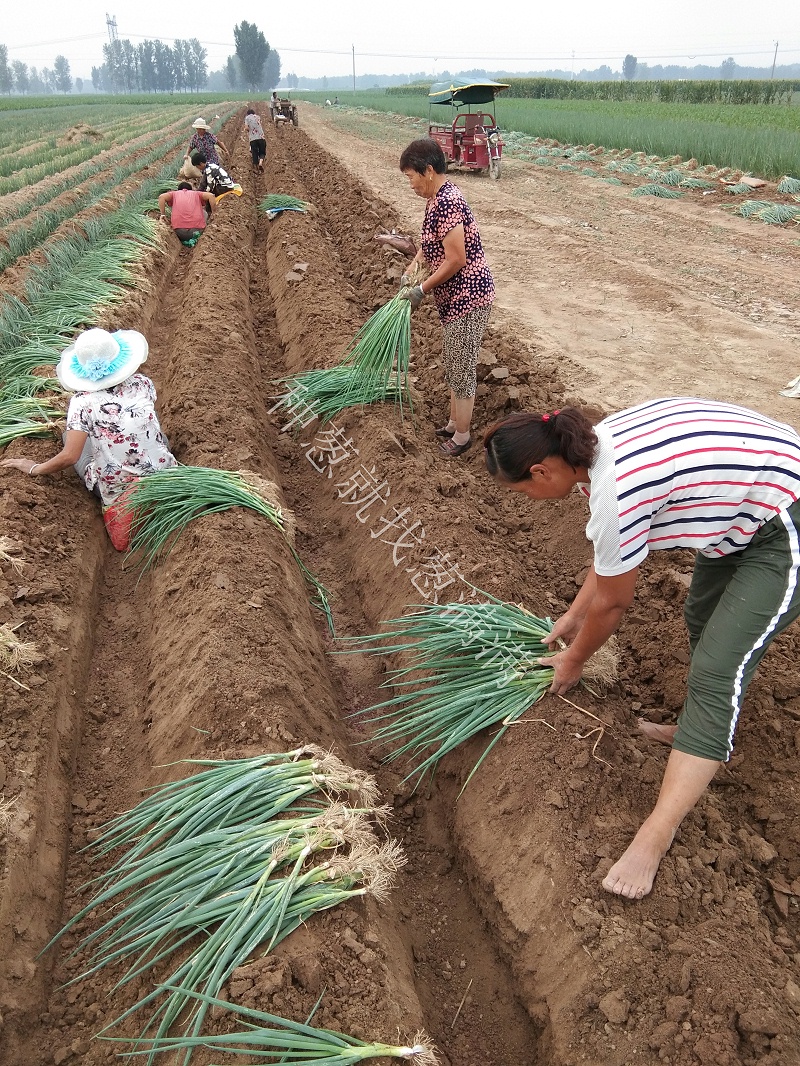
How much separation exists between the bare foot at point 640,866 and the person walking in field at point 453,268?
2817mm

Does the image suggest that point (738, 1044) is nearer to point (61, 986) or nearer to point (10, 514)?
point (61, 986)

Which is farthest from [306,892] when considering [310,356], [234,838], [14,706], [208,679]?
[310,356]

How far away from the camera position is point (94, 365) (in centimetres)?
341

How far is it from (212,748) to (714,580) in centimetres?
171

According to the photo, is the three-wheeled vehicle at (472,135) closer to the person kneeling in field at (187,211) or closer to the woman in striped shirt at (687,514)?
the person kneeling in field at (187,211)

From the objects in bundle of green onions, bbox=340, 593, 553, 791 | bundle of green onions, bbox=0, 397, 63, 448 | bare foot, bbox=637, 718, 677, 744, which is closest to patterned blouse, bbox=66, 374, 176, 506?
bundle of green onions, bbox=0, 397, 63, 448

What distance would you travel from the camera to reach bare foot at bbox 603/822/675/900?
1924mm

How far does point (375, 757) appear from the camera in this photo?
2.78m

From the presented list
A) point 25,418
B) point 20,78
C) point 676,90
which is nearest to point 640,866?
point 25,418

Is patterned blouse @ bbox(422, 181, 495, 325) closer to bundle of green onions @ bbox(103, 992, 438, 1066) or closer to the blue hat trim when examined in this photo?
the blue hat trim

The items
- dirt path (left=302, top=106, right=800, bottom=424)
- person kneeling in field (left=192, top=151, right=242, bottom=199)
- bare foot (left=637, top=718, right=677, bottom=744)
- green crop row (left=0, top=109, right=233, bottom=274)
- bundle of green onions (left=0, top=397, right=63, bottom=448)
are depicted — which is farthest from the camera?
person kneeling in field (left=192, top=151, right=242, bottom=199)

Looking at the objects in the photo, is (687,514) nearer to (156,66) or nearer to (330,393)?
(330,393)

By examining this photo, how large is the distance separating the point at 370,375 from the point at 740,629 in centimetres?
301

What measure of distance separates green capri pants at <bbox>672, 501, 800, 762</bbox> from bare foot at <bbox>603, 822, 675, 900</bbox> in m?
0.25
